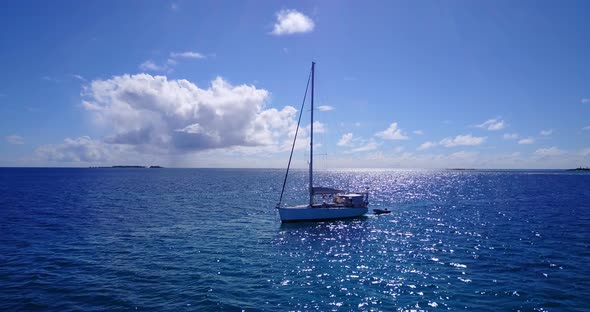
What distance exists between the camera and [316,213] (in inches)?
1957

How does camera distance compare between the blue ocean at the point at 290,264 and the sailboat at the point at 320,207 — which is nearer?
the blue ocean at the point at 290,264

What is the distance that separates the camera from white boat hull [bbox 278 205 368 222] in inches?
1870

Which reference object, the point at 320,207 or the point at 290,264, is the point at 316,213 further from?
the point at 290,264

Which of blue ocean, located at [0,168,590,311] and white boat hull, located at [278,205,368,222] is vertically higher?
white boat hull, located at [278,205,368,222]

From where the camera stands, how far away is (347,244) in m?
36.2

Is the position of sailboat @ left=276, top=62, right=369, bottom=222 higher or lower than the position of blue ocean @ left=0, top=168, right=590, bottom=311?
higher

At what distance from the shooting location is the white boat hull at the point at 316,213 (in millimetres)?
47506

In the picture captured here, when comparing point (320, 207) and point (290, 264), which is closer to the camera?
point (290, 264)

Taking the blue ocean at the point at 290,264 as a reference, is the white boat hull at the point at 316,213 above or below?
above

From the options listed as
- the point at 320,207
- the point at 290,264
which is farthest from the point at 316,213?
the point at 290,264

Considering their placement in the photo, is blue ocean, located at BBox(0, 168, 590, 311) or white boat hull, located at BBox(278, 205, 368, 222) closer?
blue ocean, located at BBox(0, 168, 590, 311)

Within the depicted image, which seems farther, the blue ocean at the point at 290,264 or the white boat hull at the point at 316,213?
the white boat hull at the point at 316,213

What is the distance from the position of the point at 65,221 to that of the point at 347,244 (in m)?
38.4

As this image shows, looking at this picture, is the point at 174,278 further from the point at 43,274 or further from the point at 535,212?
the point at 535,212
